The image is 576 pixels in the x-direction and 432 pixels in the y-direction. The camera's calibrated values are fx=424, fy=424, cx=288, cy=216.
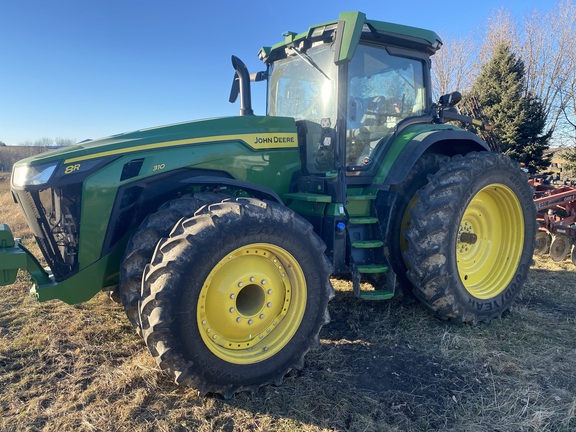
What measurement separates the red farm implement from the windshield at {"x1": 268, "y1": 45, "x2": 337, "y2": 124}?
14.4 ft

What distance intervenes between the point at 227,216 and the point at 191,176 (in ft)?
2.69

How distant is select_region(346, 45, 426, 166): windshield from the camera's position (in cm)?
396

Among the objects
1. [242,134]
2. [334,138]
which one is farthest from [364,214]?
[242,134]

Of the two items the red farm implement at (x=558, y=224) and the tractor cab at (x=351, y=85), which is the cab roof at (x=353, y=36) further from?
the red farm implement at (x=558, y=224)

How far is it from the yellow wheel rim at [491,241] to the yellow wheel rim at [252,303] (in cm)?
203

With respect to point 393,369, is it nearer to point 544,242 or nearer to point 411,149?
point 411,149

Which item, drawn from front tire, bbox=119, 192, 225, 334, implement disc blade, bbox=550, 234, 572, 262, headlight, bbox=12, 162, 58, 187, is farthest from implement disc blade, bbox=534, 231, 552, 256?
headlight, bbox=12, 162, 58, 187

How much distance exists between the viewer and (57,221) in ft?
9.59

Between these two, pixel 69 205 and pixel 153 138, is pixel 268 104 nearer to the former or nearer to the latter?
pixel 153 138

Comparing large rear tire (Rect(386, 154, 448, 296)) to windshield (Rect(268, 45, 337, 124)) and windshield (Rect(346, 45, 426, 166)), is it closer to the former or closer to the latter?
windshield (Rect(346, 45, 426, 166))

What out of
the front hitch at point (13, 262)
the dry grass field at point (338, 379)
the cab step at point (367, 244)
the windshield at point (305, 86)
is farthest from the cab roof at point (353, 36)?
the front hitch at point (13, 262)

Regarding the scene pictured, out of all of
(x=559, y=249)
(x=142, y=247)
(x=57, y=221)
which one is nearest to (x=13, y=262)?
(x=57, y=221)

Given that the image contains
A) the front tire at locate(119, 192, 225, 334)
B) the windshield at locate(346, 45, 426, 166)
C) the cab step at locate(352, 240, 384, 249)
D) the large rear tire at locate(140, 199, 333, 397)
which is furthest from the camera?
the windshield at locate(346, 45, 426, 166)

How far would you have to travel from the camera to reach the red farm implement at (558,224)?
6.60 metres
